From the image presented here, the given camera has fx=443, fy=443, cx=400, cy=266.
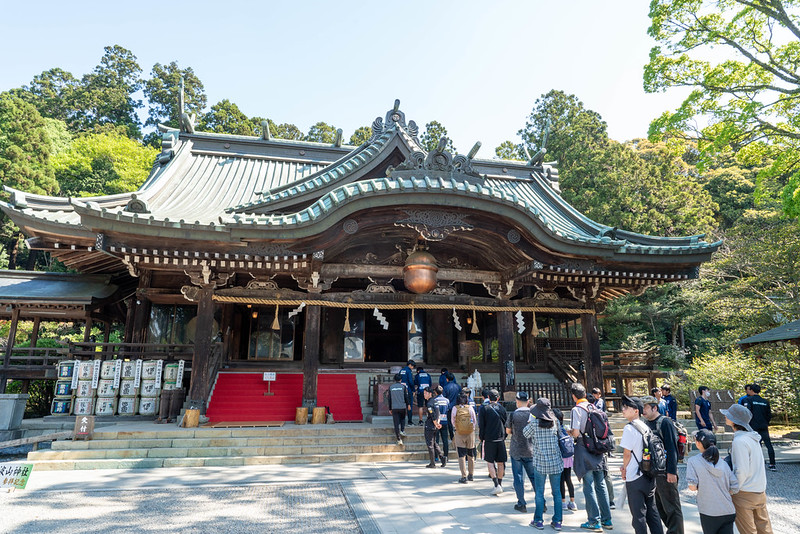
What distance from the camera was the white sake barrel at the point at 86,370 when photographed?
11156 millimetres

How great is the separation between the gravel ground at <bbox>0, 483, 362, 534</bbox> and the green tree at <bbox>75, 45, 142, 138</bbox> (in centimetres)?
4813

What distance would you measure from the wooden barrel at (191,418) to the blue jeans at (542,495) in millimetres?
7898

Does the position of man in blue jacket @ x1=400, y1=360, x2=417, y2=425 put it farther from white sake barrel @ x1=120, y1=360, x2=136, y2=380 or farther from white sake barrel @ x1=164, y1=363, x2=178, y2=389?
white sake barrel @ x1=120, y1=360, x2=136, y2=380

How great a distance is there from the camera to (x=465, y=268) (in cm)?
1268

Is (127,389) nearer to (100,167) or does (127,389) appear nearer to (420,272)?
(420,272)

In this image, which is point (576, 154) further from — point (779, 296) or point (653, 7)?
point (653, 7)

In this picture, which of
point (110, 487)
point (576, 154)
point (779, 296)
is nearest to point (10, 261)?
point (110, 487)

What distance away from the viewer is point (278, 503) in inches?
245

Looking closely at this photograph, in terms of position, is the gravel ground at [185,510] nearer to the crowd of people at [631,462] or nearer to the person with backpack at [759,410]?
the crowd of people at [631,462]

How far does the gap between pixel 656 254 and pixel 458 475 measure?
8301 millimetres

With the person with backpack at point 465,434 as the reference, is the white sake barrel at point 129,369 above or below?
above

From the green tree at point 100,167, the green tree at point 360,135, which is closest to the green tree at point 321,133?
the green tree at point 360,135

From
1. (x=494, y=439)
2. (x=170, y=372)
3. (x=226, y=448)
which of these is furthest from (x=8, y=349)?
(x=494, y=439)

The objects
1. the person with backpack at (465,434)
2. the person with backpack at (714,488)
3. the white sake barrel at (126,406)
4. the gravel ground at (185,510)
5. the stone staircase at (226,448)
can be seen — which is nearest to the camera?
the person with backpack at (714,488)
